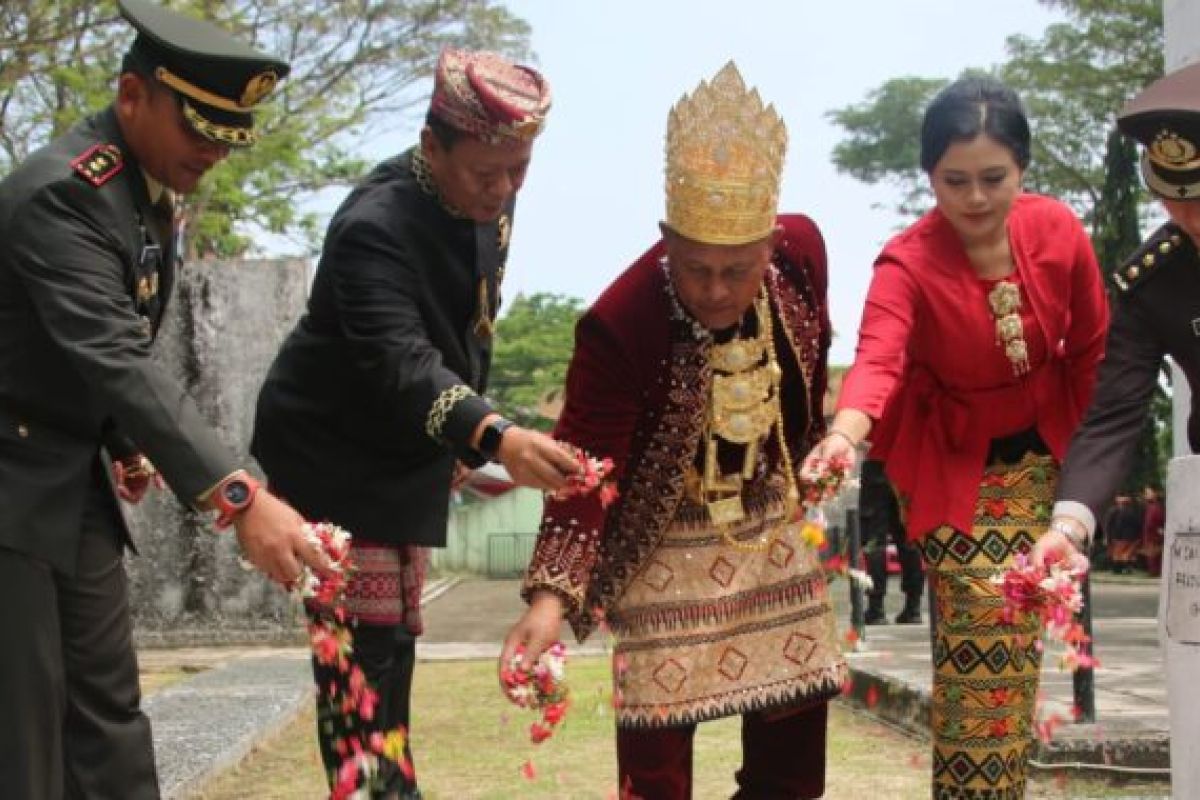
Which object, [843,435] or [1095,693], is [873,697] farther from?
[843,435]

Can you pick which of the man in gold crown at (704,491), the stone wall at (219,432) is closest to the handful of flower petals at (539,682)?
the man in gold crown at (704,491)

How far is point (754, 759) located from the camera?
4.41m

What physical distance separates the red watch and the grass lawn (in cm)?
326

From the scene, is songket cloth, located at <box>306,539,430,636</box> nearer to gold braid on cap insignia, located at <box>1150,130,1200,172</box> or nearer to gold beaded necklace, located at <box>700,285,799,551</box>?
gold beaded necklace, located at <box>700,285,799,551</box>

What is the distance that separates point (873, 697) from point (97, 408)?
236 inches

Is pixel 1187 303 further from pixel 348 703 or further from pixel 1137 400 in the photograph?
pixel 348 703

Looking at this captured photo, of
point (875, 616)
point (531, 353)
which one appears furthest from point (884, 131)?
point (875, 616)

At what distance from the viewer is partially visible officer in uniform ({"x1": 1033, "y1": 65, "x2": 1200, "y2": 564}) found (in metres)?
3.63

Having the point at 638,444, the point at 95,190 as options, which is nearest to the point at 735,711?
the point at 638,444

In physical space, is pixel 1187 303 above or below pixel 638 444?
above

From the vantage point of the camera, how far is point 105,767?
391 cm

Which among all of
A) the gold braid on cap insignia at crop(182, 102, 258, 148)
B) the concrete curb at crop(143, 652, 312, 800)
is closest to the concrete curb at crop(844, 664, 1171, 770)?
the concrete curb at crop(143, 652, 312, 800)

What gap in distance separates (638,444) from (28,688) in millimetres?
1517

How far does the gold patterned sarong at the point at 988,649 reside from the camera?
4.69 metres
